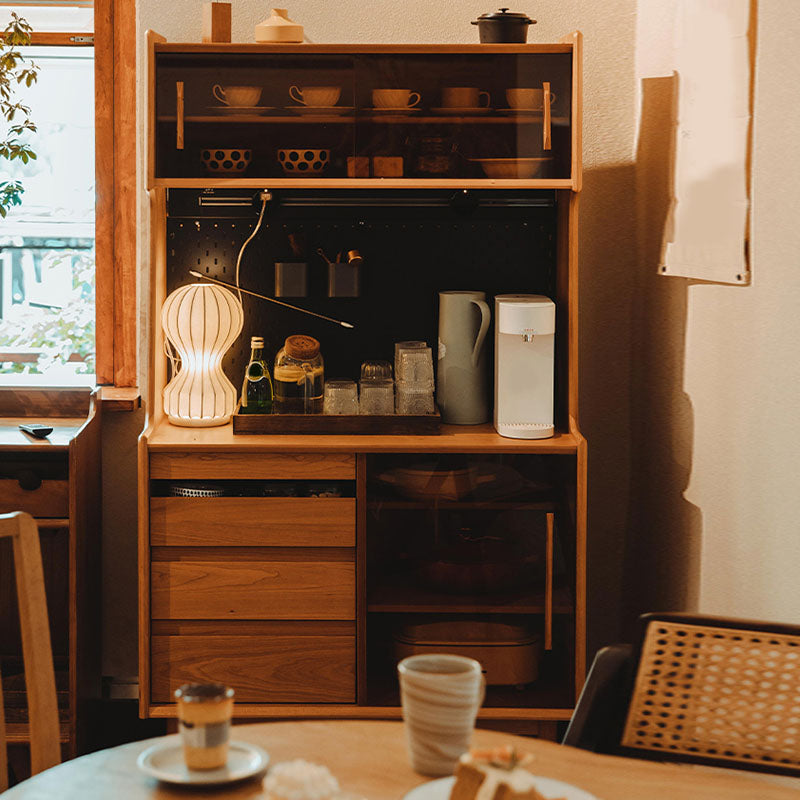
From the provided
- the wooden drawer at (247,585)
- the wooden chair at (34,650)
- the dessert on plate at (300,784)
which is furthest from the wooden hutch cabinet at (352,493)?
the dessert on plate at (300,784)

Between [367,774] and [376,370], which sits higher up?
[376,370]

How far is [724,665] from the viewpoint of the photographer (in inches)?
50.8

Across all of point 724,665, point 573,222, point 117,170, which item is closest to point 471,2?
point 573,222

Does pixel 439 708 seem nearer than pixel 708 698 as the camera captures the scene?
Yes

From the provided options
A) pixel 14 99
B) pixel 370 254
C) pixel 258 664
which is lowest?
pixel 258 664

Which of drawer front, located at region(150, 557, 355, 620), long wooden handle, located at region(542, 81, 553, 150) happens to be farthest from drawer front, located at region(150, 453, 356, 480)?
long wooden handle, located at region(542, 81, 553, 150)

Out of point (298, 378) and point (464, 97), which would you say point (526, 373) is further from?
point (464, 97)

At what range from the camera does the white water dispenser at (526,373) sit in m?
2.55

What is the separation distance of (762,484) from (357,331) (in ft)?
4.35

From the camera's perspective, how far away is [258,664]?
2.53m

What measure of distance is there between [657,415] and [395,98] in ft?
3.60

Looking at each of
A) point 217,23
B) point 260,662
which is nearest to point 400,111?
point 217,23

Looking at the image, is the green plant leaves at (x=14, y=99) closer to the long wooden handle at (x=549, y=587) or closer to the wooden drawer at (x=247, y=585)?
the wooden drawer at (x=247, y=585)

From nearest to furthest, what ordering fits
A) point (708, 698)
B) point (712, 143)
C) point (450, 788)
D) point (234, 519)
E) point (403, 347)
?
point (450, 788)
point (708, 698)
point (712, 143)
point (234, 519)
point (403, 347)
